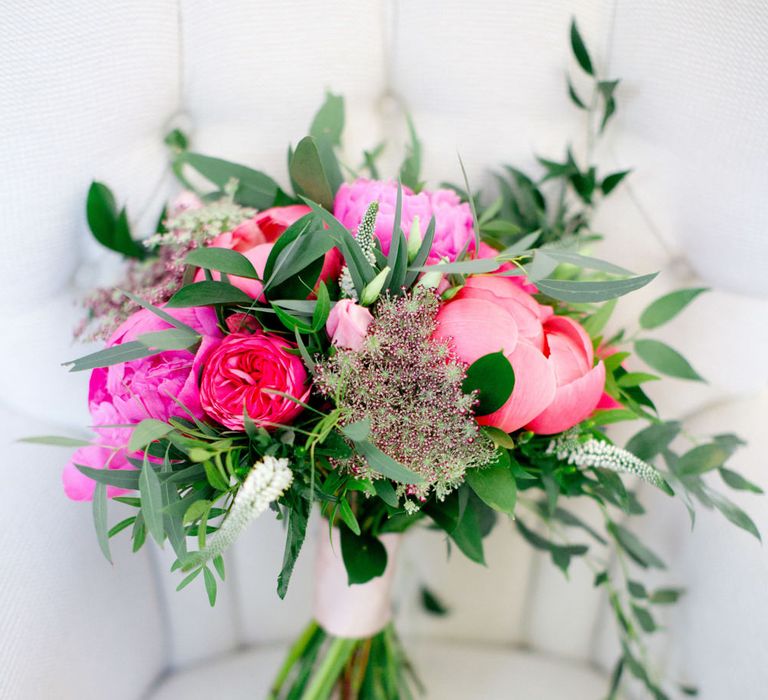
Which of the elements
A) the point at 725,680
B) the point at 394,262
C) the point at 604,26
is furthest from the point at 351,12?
the point at 725,680

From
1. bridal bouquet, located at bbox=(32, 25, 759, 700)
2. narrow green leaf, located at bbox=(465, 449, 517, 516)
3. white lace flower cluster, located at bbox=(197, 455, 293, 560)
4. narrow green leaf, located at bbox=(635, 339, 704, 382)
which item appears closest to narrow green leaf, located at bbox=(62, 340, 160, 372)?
bridal bouquet, located at bbox=(32, 25, 759, 700)

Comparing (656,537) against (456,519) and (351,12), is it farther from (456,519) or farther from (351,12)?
(351,12)

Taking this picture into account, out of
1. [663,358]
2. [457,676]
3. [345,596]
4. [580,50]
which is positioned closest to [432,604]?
[457,676]

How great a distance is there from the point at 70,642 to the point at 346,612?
0.26 metres

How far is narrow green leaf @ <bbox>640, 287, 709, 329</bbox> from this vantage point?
57 centimetres

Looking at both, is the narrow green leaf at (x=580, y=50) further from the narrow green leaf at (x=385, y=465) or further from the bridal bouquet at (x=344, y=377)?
the narrow green leaf at (x=385, y=465)

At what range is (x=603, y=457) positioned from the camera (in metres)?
0.46

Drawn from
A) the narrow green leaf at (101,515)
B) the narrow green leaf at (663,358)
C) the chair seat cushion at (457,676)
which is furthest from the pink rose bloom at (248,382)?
the chair seat cushion at (457,676)

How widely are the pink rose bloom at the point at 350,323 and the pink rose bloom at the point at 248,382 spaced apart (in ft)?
0.12

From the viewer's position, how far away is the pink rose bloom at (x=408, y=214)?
0.46 metres

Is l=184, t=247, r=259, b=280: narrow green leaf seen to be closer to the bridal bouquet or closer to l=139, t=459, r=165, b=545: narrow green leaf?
the bridal bouquet

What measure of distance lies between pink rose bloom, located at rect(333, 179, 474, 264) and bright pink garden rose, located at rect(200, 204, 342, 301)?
0.03 metres

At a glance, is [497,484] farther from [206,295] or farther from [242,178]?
[242,178]

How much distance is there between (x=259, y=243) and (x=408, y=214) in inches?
4.6
